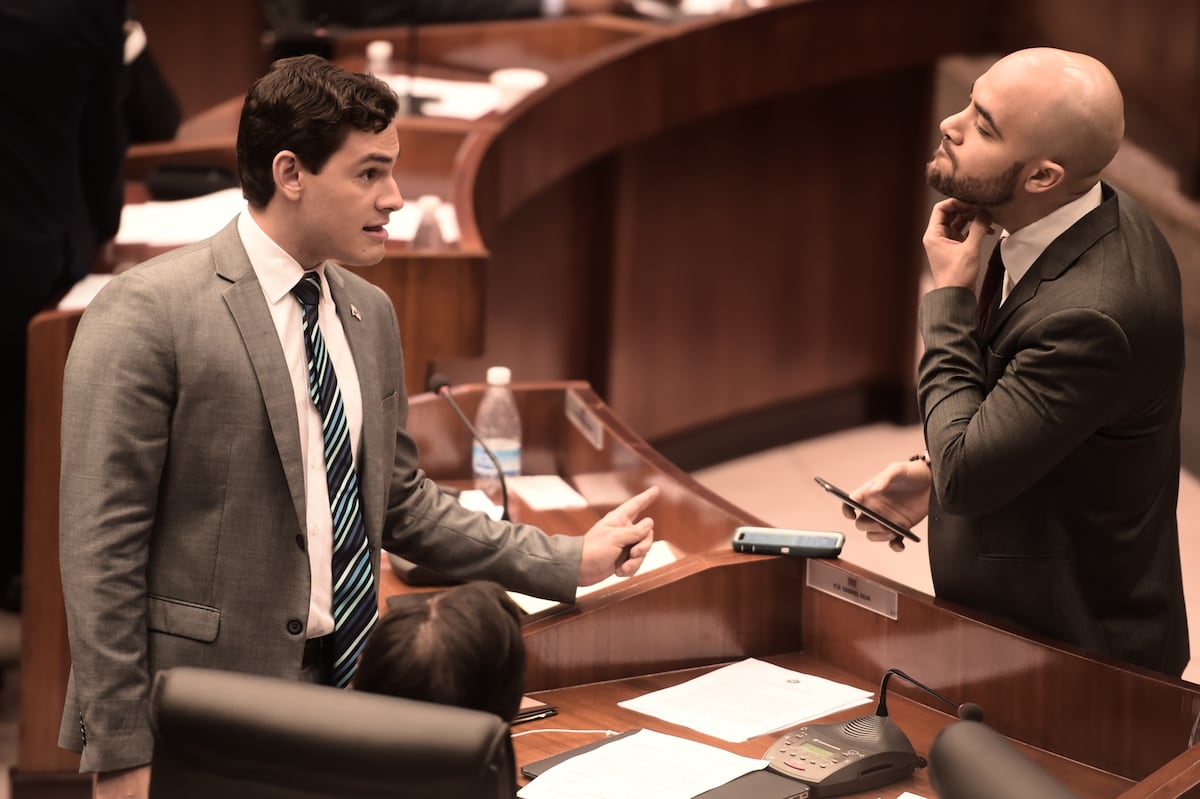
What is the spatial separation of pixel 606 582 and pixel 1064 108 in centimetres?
95

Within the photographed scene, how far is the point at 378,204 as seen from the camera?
185 cm

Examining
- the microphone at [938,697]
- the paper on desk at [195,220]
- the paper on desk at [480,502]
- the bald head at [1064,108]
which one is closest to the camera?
the microphone at [938,697]

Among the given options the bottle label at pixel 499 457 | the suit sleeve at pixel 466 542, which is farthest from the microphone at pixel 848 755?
the bottle label at pixel 499 457

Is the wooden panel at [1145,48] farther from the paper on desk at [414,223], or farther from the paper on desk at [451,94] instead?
the paper on desk at [414,223]

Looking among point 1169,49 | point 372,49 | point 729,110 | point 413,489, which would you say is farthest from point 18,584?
point 1169,49

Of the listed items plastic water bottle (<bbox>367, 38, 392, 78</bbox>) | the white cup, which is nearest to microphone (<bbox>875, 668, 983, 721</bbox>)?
the white cup

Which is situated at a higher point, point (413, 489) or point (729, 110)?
point (729, 110)

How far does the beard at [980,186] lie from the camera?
1989 mm

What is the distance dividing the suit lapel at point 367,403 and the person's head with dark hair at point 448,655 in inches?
23.2

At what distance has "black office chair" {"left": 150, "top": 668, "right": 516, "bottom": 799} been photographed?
1.19 meters

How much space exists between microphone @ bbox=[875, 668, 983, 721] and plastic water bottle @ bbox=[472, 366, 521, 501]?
3.43ft

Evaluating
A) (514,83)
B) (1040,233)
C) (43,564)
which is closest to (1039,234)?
(1040,233)

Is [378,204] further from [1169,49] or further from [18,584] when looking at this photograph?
[1169,49]

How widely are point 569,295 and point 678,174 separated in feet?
1.91
